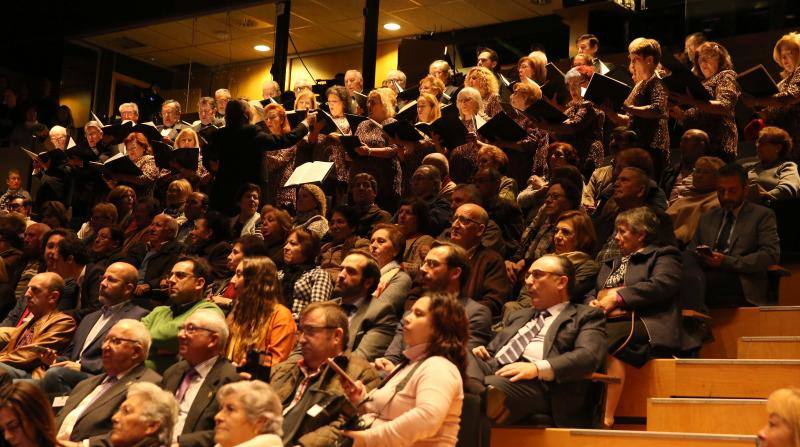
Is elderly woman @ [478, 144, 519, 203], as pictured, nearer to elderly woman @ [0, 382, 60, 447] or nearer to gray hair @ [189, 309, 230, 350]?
gray hair @ [189, 309, 230, 350]

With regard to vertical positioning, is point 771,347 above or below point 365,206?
below

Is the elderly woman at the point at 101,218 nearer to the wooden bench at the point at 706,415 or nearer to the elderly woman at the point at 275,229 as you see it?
the elderly woman at the point at 275,229

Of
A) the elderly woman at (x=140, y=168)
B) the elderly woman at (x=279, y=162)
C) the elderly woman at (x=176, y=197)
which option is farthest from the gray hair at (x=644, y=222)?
the elderly woman at (x=140, y=168)

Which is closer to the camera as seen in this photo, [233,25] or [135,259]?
[135,259]

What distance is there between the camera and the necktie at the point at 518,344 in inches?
154

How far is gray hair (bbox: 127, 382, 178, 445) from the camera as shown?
3482 millimetres

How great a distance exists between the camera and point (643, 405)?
4047 mm

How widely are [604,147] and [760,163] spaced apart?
1.37 metres

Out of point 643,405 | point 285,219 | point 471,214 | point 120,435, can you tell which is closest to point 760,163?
point 471,214

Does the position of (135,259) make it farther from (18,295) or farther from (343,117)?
(343,117)

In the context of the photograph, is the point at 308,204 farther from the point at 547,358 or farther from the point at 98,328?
the point at 547,358

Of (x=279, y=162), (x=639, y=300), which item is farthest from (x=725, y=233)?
(x=279, y=162)

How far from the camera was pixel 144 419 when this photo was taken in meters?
3.47

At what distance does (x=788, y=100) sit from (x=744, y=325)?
189 cm
